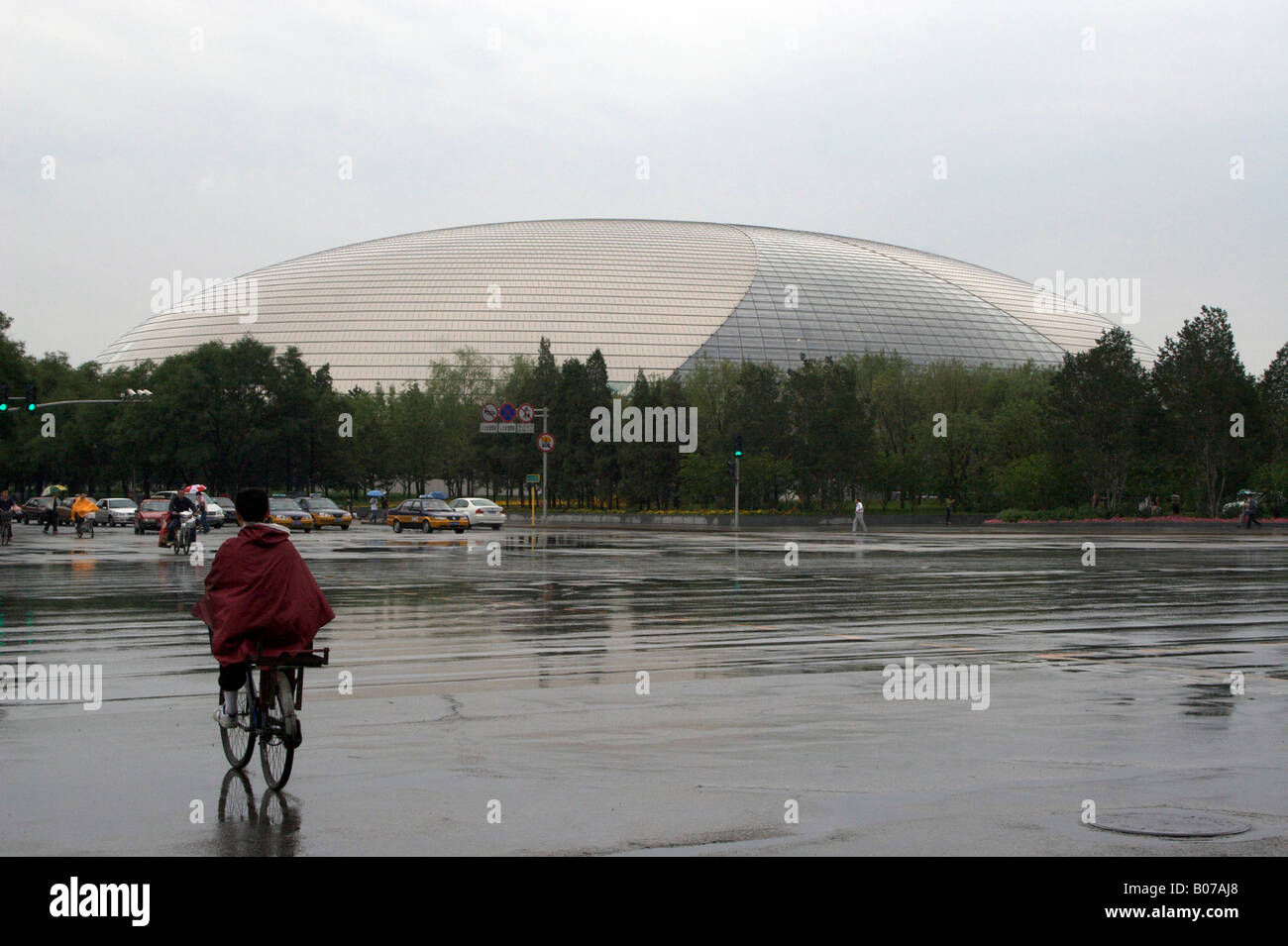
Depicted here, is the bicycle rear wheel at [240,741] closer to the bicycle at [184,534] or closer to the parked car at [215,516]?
the bicycle at [184,534]

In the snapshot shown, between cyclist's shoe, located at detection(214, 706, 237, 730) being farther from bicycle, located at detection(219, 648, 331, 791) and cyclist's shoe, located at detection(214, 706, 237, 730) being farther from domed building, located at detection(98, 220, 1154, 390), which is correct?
domed building, located at detection(98, 220, 1154, 390)

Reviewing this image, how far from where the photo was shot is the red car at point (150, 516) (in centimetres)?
5634

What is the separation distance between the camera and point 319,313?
11225 centimetres

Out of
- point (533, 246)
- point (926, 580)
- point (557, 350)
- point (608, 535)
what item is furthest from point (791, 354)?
point (926, 580)

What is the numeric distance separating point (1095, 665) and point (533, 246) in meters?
110

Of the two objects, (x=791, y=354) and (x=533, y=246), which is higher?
(x=533, y=246)

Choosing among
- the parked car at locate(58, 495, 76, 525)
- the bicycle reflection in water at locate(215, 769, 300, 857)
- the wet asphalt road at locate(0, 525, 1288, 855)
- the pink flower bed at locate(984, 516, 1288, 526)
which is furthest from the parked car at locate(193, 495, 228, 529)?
the bicycle reflection in water at locate(215, 769, 300, 857)

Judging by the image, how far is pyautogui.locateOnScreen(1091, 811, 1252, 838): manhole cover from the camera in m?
6.64

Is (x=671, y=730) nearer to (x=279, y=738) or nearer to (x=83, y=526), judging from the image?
(x=279, y=738)

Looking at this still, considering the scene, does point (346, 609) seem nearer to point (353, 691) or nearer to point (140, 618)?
point (140, 618)

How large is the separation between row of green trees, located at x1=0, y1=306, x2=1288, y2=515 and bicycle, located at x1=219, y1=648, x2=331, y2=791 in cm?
5783

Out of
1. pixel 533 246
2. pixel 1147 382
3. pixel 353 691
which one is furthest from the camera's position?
pixel 533 246

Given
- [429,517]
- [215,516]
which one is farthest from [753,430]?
[215,516]

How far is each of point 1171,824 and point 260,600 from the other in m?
5.08
